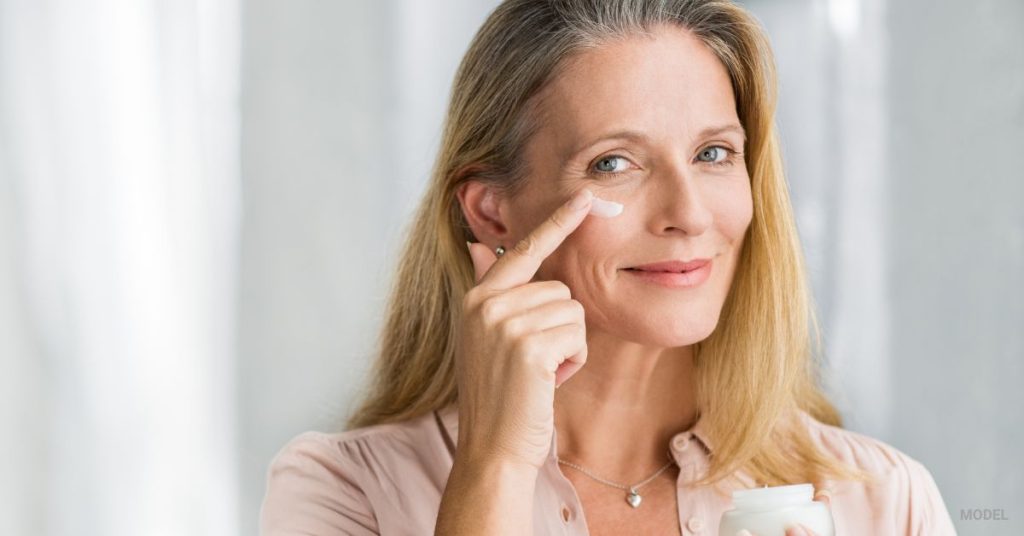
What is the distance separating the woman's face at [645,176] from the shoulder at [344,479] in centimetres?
36

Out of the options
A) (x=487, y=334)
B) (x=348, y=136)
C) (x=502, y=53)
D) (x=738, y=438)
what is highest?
(x=502, y=53)

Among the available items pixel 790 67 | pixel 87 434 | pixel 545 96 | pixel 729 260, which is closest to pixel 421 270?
pixel 545 96

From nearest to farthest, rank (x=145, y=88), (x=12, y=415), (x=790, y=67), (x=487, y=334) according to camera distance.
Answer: (x=487, y=334) → (x=12, y=415) → (x=145, y=88) → (x=790, y=67)

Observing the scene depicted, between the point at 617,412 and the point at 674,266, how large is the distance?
292mm

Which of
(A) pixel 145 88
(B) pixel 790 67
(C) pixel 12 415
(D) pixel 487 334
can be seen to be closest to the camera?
(D) pixel 487 334

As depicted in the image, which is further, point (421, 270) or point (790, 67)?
point (790, 67)

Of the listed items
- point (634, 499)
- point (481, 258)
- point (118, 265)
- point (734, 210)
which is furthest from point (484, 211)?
point (118, 265)

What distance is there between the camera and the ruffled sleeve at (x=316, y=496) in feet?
5.55

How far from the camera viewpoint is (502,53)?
5.68 feet

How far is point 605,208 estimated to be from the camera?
1.61 meters

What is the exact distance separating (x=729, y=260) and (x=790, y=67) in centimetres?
123

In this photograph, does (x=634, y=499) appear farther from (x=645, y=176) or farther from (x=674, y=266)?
(x=645, y=176)

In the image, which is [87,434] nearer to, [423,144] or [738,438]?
[423,144]

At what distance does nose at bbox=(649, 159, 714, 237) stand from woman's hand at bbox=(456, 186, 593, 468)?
122mm
